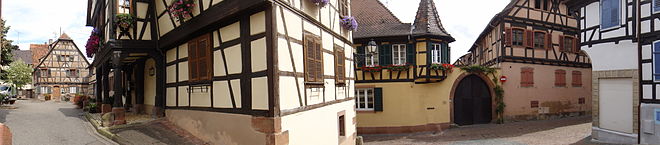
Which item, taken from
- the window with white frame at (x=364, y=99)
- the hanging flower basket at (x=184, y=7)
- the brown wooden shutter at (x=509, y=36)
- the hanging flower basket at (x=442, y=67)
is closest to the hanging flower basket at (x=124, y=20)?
the hanging flower basket at (x=184, y=7)

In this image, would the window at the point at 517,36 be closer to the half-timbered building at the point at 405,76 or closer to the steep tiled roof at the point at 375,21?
the half-timbered building at the point at 405,76

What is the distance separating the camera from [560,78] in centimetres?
1995

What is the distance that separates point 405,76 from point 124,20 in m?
11.8

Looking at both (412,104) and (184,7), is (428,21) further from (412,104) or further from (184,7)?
(184,7)

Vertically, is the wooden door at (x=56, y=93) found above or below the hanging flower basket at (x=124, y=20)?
below

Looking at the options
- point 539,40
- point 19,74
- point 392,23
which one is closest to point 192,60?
point 392,23

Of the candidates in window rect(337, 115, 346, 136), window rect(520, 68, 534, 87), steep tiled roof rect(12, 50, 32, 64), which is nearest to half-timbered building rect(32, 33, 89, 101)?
steep tiled roof rect(12, 50, 32, 64)

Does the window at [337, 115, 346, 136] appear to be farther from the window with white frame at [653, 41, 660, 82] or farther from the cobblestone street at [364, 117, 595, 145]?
the window with white frame at [653, 41, 660, 82]

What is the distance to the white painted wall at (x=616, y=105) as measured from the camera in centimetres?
1139

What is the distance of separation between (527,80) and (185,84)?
16895 millimetres

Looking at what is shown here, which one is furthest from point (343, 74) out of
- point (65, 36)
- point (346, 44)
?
point (65, 36)

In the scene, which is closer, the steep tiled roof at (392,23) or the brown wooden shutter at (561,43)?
the steep tiled roof at (392,23)

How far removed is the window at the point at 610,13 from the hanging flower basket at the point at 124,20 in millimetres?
15211

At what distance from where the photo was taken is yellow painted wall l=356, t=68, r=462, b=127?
17203 millimetres
